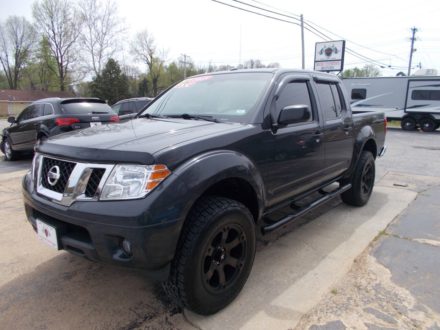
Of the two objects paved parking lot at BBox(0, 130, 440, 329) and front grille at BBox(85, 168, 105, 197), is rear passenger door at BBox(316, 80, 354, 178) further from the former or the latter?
front grille at BBox(85, 168, 105, 197)

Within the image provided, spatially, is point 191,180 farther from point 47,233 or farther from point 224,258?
point 47,233

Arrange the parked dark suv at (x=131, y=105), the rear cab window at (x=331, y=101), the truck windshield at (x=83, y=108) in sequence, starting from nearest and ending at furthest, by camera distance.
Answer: the rear cab window at (x=331, y=101) → the truck windshield at (x=83, y=108) → the parked dark suv at (x=131, y=105)

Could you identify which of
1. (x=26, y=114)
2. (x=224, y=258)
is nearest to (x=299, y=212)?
(x=224, y=258)

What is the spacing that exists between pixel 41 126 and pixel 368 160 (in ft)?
23.2

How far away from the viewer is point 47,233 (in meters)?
2.37

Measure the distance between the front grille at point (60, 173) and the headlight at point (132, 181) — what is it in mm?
397

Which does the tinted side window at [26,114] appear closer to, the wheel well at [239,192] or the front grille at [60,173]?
the front grille at [60,173]

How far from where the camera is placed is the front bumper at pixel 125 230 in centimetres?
198

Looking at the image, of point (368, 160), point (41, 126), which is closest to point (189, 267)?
point (368, 160)

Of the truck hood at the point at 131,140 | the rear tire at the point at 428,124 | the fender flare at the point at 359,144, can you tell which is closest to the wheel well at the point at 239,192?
the truck hood at the point at 131,140

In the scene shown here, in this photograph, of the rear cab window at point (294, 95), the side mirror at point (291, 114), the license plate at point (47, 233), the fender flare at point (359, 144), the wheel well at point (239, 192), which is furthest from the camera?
the fender flare at point (359, 144)

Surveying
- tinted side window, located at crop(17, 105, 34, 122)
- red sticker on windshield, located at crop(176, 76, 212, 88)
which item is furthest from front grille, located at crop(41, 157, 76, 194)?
tinted side window, located at crop(17, 105, 34, 122)

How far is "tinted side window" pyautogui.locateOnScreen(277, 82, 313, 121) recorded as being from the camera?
325 cm

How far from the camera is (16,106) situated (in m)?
46.7
